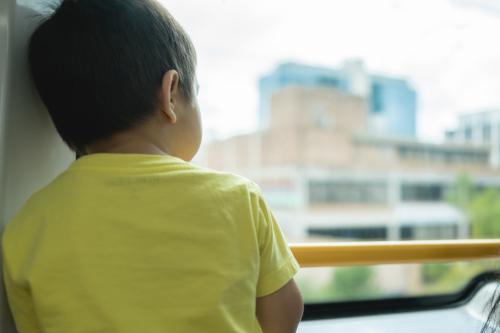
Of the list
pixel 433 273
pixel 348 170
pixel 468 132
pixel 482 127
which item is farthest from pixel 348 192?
pixel 482 127

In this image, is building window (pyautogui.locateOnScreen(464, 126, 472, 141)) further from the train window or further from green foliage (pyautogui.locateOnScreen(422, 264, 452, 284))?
green foliage (pyautogui.locateOnScreen(422, 264, 452, 284))

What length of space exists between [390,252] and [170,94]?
508 millimetres

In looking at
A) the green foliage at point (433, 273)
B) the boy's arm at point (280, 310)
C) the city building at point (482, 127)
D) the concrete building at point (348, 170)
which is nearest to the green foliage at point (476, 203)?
the concrete building at point (348, 170)

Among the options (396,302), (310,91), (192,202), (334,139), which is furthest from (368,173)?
(192,202)

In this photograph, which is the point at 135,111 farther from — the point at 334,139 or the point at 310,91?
the point at 334,139

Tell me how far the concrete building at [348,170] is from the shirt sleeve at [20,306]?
10384mm

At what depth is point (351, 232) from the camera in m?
13.9

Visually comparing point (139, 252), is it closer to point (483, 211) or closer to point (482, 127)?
point (482, 127)

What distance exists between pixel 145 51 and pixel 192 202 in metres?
0.20

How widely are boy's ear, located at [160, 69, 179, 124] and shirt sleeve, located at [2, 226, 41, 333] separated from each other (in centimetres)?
26

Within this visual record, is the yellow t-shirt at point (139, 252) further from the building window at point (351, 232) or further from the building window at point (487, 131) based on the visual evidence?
the building window at point (351, 232)

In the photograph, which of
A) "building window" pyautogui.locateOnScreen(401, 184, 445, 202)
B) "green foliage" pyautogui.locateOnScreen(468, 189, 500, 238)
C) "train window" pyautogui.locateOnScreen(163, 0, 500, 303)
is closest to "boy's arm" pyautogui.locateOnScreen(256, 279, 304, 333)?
"train window" pyautogui.locateOnScreen(163, 0, 500, 303)

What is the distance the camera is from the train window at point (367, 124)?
28.8ft

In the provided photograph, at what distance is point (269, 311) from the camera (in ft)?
1.91
